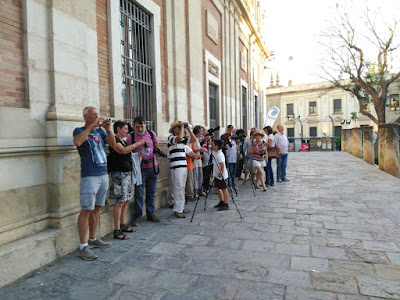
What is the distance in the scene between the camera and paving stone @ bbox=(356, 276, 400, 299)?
2.77 metres

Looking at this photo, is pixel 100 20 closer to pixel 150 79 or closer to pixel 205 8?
pixel 150 79

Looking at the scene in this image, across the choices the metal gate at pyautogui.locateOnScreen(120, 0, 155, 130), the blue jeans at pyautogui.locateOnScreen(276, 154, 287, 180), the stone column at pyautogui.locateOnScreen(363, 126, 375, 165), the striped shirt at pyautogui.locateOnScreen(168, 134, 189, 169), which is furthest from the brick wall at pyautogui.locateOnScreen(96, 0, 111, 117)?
the stone column at pyautogui.locateOnScreen(363, 126, 375, 165)

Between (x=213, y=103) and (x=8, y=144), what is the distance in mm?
9255

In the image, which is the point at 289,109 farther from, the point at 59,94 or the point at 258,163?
the point at 59,94

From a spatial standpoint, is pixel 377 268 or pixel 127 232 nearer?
pixel 377 268

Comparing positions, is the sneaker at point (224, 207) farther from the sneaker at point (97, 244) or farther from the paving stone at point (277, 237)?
the sneaker at point (97, 244)

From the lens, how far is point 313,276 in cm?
313

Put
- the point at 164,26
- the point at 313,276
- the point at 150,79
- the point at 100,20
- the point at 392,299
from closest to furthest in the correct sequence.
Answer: the point at 392,299
the point at 313,276
the point at 100,20
the point at 150,79
the point at 164,26

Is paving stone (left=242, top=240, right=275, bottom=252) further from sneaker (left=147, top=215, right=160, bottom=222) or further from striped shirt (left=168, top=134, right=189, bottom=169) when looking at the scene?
striped shirt (left=168, top=134, right=189, bottom=169)

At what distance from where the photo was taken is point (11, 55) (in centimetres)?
361

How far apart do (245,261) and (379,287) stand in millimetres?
1361

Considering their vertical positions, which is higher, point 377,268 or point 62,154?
point 62,154

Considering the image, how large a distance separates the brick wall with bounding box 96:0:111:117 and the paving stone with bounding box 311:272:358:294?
4.16m

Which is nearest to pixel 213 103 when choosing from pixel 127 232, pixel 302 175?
pixel 302 175
